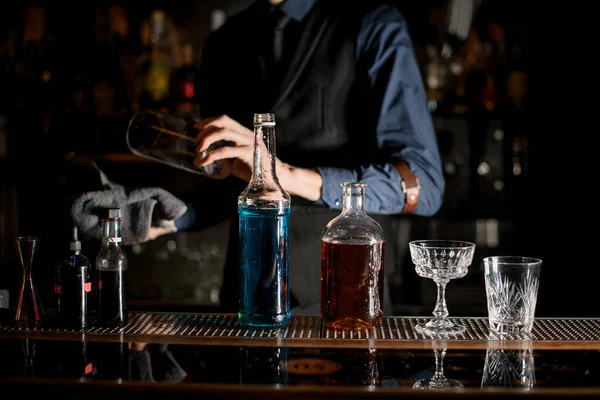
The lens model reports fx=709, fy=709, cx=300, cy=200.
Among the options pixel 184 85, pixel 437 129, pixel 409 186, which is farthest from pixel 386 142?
pixel 184 85

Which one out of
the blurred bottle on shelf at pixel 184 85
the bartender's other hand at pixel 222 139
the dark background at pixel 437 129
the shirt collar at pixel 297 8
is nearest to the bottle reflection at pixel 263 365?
the bartender's other hand at pixel 222 139

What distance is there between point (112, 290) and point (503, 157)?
2116 mm

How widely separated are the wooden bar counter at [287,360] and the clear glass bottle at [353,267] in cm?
3

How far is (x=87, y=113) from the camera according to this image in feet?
9.20

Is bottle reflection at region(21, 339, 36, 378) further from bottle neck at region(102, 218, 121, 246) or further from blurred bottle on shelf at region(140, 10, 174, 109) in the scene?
blurred bottle on shelf at region(140, 10, 174, 109)

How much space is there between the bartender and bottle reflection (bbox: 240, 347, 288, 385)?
523mm

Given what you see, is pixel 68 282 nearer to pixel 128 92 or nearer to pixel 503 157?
pixel 128 92

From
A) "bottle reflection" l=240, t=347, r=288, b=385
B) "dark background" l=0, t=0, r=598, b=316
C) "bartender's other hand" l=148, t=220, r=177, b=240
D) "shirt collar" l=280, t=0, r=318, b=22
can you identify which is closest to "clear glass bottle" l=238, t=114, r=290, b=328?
"bottle reflection" l=240, t=347, r=288, b=385

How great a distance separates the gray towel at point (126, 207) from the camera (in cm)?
122

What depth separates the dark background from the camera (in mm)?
2816

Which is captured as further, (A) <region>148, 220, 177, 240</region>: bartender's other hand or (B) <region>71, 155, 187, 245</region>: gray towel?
(A) <region>148, 220, 177, 240</region>: bartender's other hand

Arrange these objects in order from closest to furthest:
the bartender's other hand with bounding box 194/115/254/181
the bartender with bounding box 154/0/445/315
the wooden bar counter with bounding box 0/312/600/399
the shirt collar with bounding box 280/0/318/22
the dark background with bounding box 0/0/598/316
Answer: the wooden bar counter with bounding box 0/312/600/399
the bartender's other hand with bounding box 194/115/254/181
the bartender with bounding box 154/0/445/315
the shirt collar with bounding box 280/0/318/22
the dark background with bounding box 0/0/598/316

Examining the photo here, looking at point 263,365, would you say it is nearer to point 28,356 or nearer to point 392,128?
point 28,356

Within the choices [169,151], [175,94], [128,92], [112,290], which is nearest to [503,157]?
[175,94]
